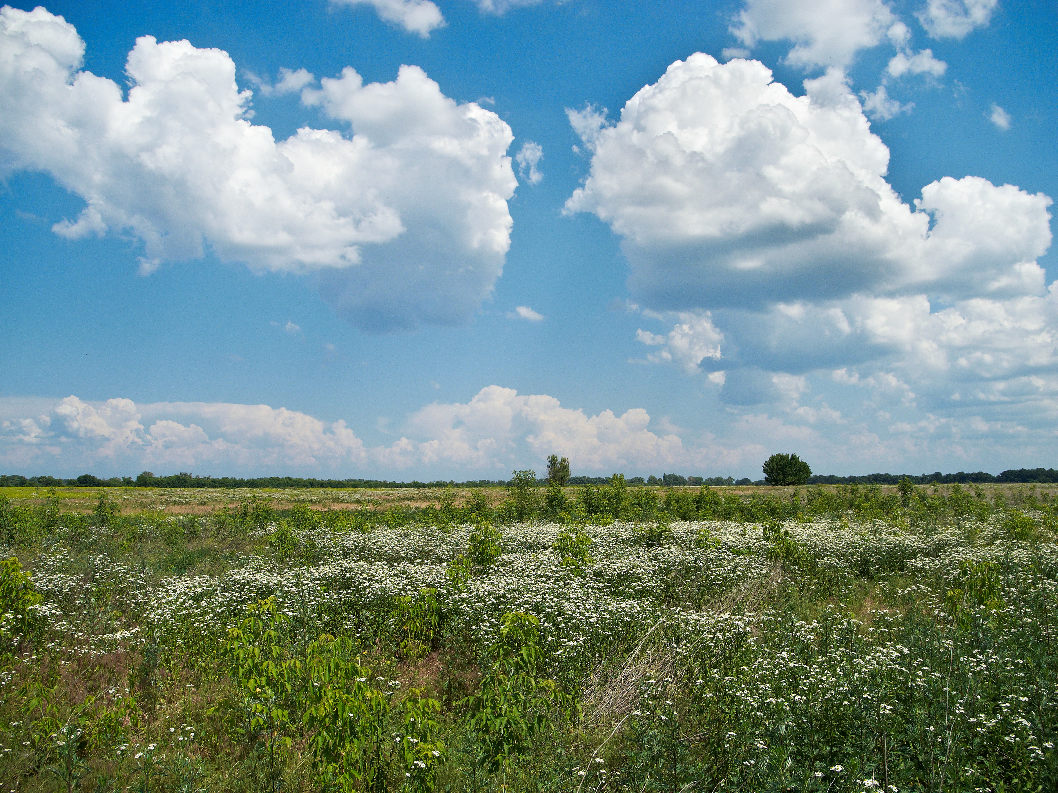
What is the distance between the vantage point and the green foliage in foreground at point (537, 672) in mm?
4820

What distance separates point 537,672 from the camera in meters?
7.60

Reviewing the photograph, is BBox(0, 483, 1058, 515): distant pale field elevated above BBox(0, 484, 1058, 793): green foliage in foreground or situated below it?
below

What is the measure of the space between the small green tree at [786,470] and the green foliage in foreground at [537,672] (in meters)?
87.9

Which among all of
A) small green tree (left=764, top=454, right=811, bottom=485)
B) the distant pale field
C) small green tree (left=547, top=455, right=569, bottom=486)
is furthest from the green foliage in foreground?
small green tree (left=764, top=454, right=811, bottom=485)

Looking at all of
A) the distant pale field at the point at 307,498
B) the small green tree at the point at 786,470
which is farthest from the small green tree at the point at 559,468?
the small green tree at the point at 786,470

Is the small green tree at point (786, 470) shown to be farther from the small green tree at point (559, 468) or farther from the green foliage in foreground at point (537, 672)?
the green foliage in foreground at point (537, 672)

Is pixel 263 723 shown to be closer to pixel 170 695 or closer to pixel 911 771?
pixel 170 695

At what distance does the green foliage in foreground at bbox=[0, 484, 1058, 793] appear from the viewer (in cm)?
482

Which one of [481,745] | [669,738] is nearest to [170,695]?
[481,745]

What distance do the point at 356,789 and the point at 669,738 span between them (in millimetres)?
2930

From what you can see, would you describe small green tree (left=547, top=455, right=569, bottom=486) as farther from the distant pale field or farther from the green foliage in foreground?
the green foliage in foreground

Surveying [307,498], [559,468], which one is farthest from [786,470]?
[307,498]

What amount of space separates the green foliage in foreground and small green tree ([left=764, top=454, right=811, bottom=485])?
87.9 metres

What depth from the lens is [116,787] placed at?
5055mm
